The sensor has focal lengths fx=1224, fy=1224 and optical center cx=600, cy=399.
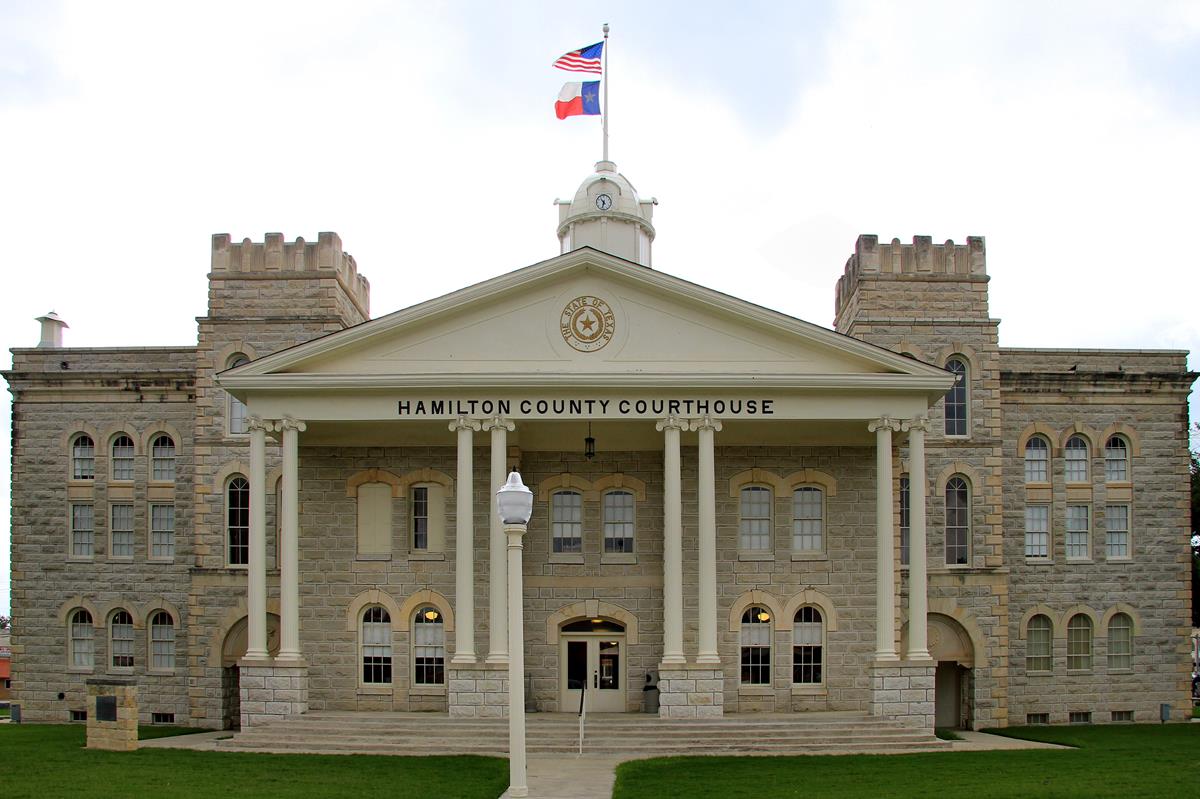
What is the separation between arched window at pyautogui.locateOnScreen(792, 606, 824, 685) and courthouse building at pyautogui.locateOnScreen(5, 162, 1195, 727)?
0.17 feet

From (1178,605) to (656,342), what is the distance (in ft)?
55.8

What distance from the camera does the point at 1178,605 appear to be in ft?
105

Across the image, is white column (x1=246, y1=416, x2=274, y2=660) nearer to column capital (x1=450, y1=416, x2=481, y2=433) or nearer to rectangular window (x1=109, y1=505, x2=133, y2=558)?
column capital (x1=450, y1=416, x2=481, y2=433)

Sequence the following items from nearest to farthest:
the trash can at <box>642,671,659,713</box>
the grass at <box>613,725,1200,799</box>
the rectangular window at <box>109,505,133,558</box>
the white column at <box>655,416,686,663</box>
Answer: the grass at <box>613,725,1200,799</box>
the white column at <box>655,416,686,663</box>
the trash can at <box>642,671,659,713</box>
the rectangular window at <box>109,505,133,558</box>

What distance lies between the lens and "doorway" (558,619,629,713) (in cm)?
2719

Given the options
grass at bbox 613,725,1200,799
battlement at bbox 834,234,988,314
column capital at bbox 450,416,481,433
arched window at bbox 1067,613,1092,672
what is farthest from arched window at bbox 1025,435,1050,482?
column capital at bbox 450,416,481,433

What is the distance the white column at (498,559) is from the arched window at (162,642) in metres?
11.8

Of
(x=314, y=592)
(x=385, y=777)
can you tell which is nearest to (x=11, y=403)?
(x=314, y=592)

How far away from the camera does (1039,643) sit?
31.9m

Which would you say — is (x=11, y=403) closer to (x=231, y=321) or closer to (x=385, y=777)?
(x=231, y=321)

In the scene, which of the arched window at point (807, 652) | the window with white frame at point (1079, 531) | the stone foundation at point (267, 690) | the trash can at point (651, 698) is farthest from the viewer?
the window with white frame at point (1079, 531)

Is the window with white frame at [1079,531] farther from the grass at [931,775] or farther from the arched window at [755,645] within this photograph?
the arched window at [755,645]

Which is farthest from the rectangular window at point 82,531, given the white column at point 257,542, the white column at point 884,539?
the white column at point 884,539

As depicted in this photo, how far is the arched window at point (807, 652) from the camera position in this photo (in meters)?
27.1
